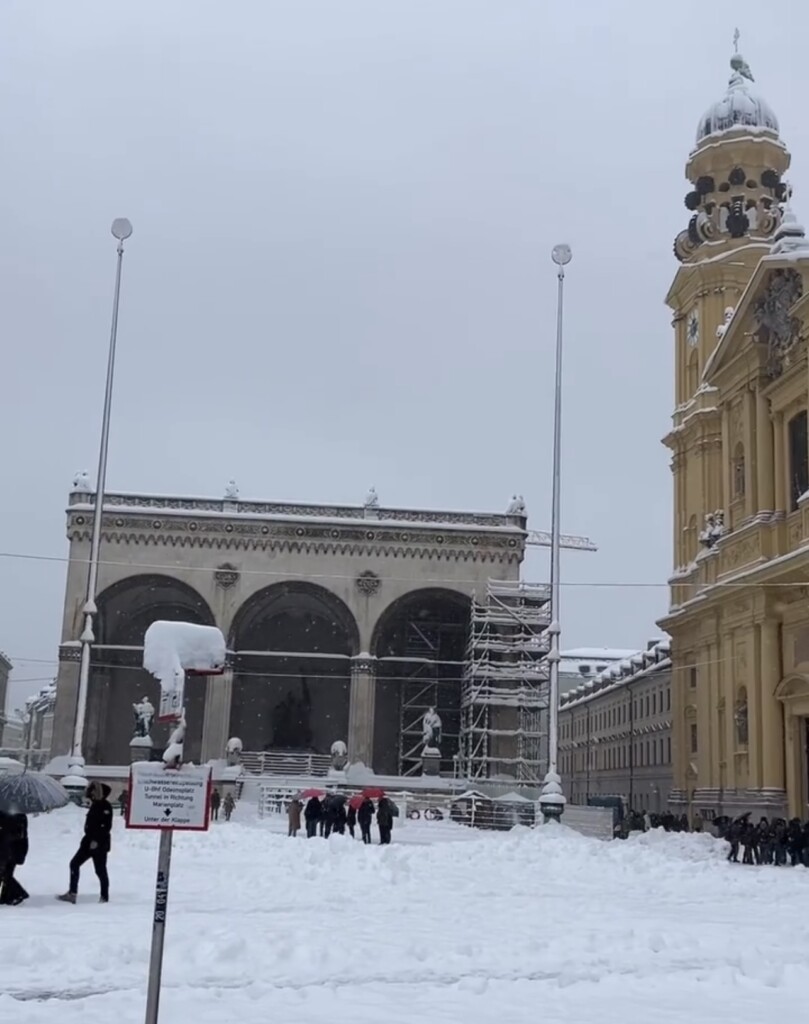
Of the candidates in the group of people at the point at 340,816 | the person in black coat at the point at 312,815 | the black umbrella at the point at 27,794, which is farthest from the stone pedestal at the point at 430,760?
the black umbrella at the point at 27,794

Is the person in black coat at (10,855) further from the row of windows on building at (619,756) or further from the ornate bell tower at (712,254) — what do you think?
the row of windows on building at (619,756)

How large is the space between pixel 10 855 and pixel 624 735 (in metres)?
67.6

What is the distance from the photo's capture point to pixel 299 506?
2154 inches

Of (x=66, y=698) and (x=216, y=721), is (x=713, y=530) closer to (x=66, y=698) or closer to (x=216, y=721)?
(x=216, y=721)

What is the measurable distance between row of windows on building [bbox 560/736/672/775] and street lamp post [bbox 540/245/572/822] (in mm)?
32158

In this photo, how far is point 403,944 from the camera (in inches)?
448

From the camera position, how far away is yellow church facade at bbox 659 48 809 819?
34219 millimetres

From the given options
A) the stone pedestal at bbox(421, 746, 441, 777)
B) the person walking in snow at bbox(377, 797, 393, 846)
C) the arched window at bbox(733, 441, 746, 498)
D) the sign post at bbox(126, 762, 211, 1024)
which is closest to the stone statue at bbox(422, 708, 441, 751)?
the stone pedestal at bbox(421, 746, 441, 777)

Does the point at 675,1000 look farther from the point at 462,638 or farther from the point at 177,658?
the point at 462,638

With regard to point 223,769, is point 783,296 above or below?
above

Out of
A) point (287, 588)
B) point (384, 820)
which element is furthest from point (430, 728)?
point (384, 820)

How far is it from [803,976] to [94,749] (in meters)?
47.1

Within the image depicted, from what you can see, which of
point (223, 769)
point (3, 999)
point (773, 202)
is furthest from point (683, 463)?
point (3, 999)

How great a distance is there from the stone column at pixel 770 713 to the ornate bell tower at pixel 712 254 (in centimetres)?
910
